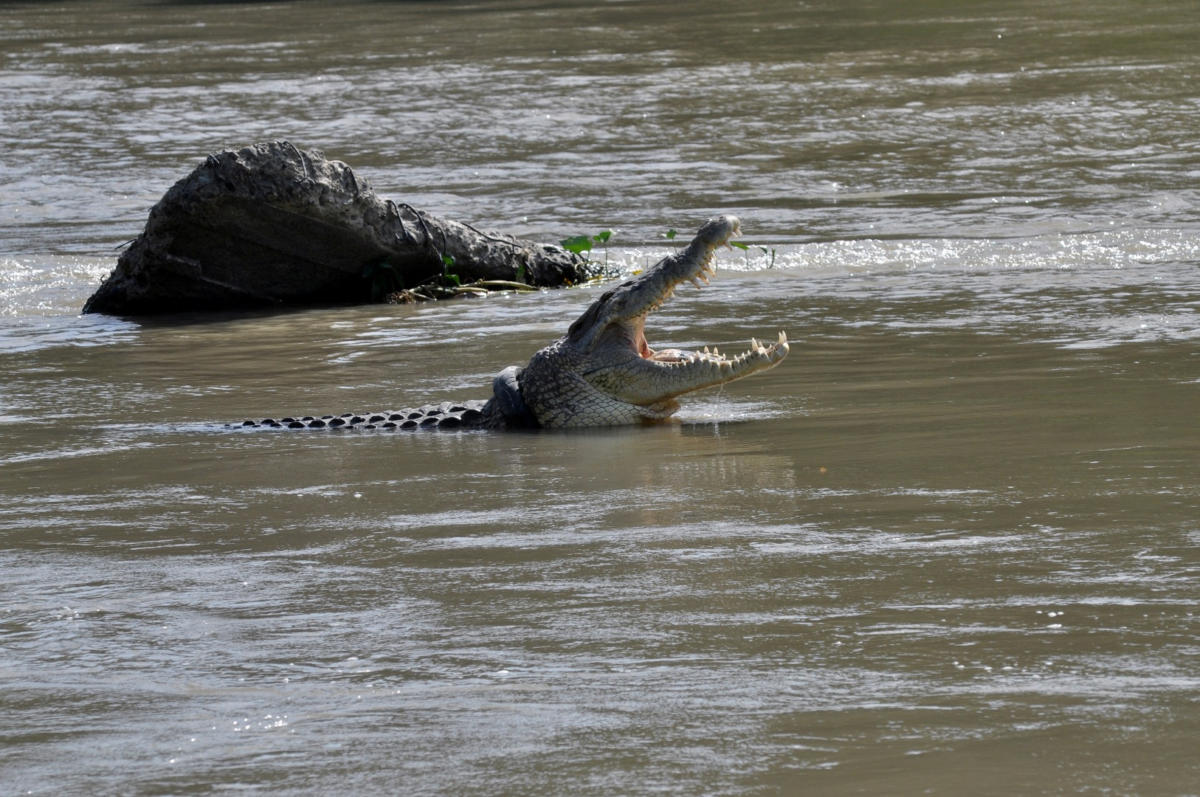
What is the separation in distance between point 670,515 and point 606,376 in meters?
1.95

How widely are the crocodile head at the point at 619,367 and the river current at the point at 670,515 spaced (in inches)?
6.8

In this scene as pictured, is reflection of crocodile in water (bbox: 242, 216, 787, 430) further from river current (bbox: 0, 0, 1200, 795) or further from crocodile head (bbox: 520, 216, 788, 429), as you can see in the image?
river current (bbox: 0, 0, 1200, 795)

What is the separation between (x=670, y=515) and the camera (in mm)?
4551

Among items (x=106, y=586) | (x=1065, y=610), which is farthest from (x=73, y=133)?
(x=1065, y=610)

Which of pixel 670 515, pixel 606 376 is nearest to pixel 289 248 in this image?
pixel 606 376

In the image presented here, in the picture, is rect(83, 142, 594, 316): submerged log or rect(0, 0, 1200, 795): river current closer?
rect(0, 0, 1200, 795): river current

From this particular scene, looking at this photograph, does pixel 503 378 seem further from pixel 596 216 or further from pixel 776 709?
pixel 596 216

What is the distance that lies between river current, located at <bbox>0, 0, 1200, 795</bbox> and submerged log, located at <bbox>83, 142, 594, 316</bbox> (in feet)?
1.31

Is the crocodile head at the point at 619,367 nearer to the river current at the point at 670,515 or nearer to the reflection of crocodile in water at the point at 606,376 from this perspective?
the reflection of crocodile in water at the point at 606,376

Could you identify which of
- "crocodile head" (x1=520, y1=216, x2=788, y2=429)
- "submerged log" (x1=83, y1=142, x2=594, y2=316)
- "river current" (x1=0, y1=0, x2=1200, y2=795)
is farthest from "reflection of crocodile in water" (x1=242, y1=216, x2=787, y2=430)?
"submerged log" (x1=83, y1=142, x2=594, y2=316)

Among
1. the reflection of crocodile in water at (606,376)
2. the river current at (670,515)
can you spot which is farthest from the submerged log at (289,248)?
the reflection of crocodile in water at (606,376)

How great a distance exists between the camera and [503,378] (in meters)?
6.45

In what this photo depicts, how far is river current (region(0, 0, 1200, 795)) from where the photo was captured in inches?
116

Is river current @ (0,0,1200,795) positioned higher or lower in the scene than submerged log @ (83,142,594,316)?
lower
